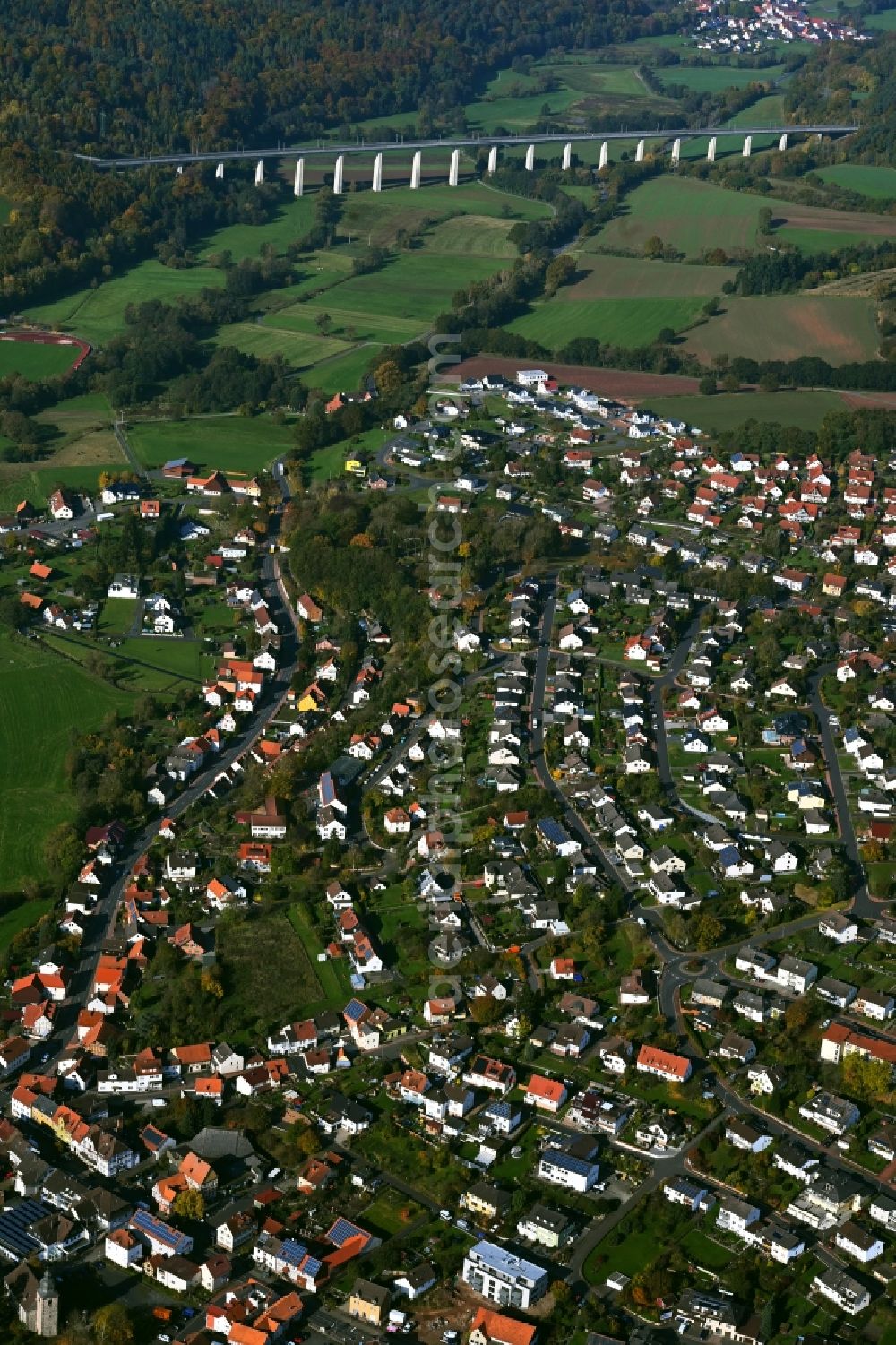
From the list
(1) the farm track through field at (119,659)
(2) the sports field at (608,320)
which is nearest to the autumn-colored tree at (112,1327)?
(1) the farm track through field at (119,659)

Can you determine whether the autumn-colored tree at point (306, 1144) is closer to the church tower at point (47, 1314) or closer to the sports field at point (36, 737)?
the church tower at point (47, 1314)

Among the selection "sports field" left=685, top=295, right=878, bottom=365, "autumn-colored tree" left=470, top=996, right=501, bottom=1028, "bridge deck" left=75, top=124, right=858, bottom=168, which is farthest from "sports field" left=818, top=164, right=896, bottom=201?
"autumn-colored tree" left=470, top=996, right=501, bottom=1028

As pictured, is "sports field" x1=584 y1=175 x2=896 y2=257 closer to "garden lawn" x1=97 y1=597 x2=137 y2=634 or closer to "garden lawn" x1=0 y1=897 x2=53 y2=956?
"garden lawn" x1=97 y1=597 x2=137 y2=634

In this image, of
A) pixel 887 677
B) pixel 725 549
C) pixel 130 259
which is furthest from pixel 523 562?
pixel 130 259

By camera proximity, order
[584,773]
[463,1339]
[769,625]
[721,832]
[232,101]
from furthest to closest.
Answer: [232,101], [769,625], [584,773], [721,832], [463,1339]

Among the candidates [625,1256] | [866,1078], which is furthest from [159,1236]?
[866,1078]

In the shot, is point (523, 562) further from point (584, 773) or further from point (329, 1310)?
point (329, 1310)

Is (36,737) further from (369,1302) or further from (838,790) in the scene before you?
(369,1302)
